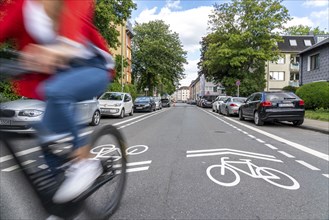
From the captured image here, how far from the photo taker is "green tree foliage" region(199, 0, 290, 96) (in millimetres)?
43219

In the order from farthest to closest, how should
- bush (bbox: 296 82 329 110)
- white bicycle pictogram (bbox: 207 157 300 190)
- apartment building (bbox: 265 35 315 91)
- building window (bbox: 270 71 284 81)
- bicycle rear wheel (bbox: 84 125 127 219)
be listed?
building window (bbox: 270 71 284 81) → apartment building (bbox: 265 35 315 91) → bush (bbox: 296 82 329 110) → white bicycle pictogram (bbox: 207 157 300 190) → bicycle rear wheel (bbox: 84 125 127 219)

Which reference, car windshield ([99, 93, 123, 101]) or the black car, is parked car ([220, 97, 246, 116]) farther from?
car windshield ([99, 93, 123, 101])

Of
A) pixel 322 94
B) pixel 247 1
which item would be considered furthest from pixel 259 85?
pixel 322 94

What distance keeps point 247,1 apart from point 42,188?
4571cm

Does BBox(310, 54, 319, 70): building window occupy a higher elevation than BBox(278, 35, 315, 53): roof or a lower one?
lower

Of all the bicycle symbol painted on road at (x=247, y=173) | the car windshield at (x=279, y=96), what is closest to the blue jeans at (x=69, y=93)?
the bicycle symbol painted on road at (x=247, y=173)

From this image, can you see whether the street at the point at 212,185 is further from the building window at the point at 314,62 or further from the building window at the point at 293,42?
the building window at the point at 293,42

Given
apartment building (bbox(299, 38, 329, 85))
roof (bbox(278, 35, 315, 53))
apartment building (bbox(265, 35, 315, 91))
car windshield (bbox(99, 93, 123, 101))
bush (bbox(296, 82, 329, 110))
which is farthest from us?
roof (bbox(278, 35, 315, 53))

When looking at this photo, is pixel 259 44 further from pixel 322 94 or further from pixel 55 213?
pixel 55 213

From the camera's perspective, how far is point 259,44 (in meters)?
44.7

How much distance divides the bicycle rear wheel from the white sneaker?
0.11m

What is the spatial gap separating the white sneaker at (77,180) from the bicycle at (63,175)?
0.03 meters

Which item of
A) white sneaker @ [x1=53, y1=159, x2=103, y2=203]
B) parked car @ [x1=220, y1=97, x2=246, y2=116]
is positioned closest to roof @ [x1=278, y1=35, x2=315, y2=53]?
parked car @ [x1=220, y1=97, x2=246, y2=116]

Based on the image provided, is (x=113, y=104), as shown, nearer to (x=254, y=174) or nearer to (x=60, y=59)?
(x=254, y=174)
